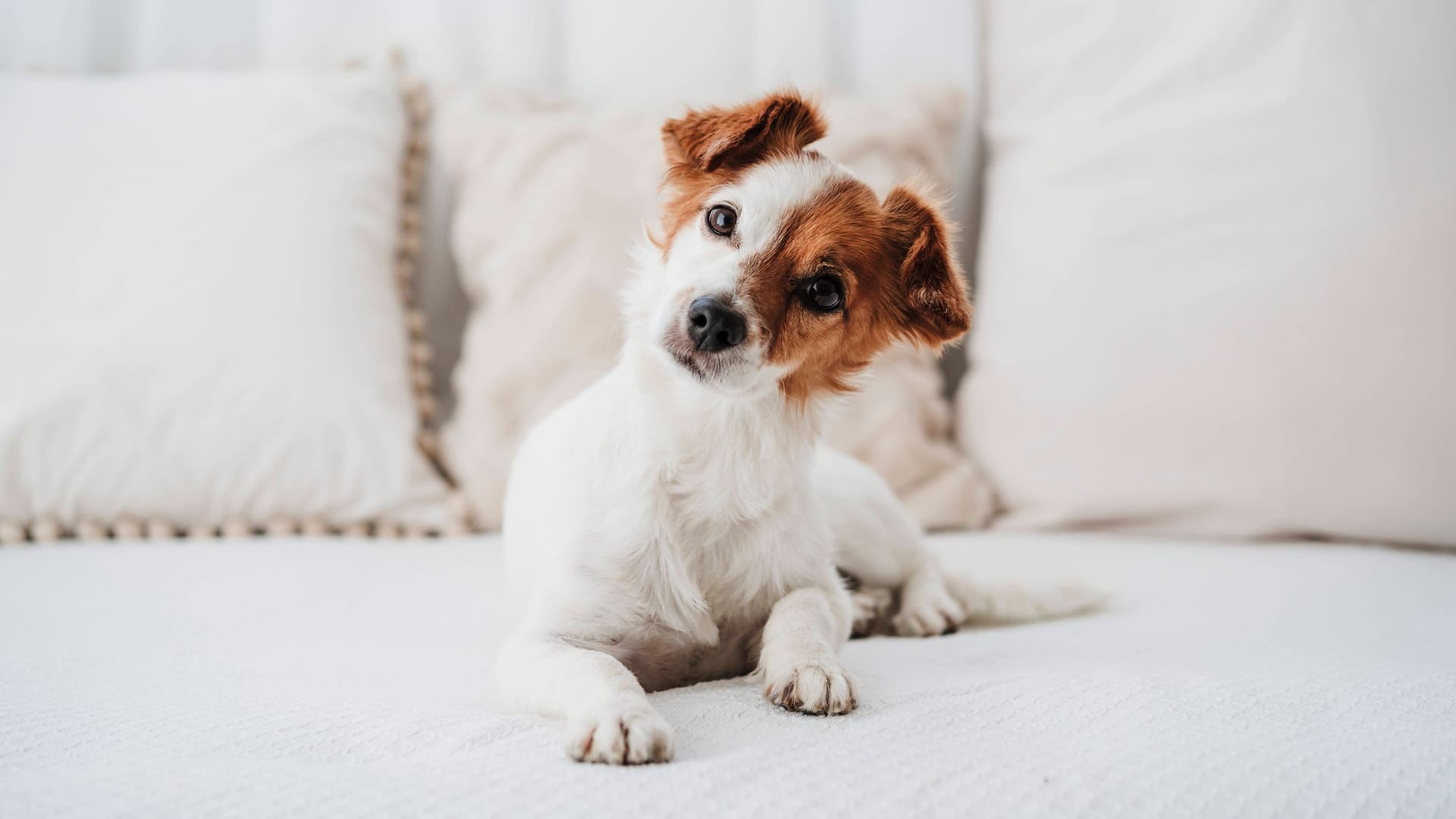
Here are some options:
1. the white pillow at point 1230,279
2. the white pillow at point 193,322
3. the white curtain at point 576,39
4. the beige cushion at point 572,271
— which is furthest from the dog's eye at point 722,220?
the white curtain at point 576,39

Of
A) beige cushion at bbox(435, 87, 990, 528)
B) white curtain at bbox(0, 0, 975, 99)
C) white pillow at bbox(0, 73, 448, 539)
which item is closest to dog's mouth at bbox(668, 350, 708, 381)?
beige cushion at bbox(435, 87, 990, 528)

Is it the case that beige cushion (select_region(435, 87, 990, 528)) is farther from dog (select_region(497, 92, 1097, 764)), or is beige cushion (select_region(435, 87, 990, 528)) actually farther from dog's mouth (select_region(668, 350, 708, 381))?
dog's mouth (select_region(668, 350, 708, 381))

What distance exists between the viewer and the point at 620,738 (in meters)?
0.83

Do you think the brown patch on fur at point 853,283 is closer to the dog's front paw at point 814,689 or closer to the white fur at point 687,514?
the white fur at point 687,514

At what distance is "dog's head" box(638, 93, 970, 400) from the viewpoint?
1.13m

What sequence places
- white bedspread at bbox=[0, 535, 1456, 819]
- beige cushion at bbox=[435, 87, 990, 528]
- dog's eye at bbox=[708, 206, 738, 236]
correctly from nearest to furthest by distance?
white bedspread at bbox=[0, 535, 1456, 819] → dog's eye at bbox=[708, 206, 738, 236] → beige cushion at bbox=[435, 87, 990, 528]

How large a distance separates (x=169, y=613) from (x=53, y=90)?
50.2 inches

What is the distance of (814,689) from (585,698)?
8.5 inches

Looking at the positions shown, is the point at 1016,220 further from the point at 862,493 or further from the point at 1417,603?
the point at 1417,603

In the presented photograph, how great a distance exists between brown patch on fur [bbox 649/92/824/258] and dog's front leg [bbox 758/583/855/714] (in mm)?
466

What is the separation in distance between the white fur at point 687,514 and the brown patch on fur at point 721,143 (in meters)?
0.05

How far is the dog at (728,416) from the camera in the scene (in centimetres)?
112

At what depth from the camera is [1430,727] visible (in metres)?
0.94

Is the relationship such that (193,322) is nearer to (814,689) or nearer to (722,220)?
(722,220)
